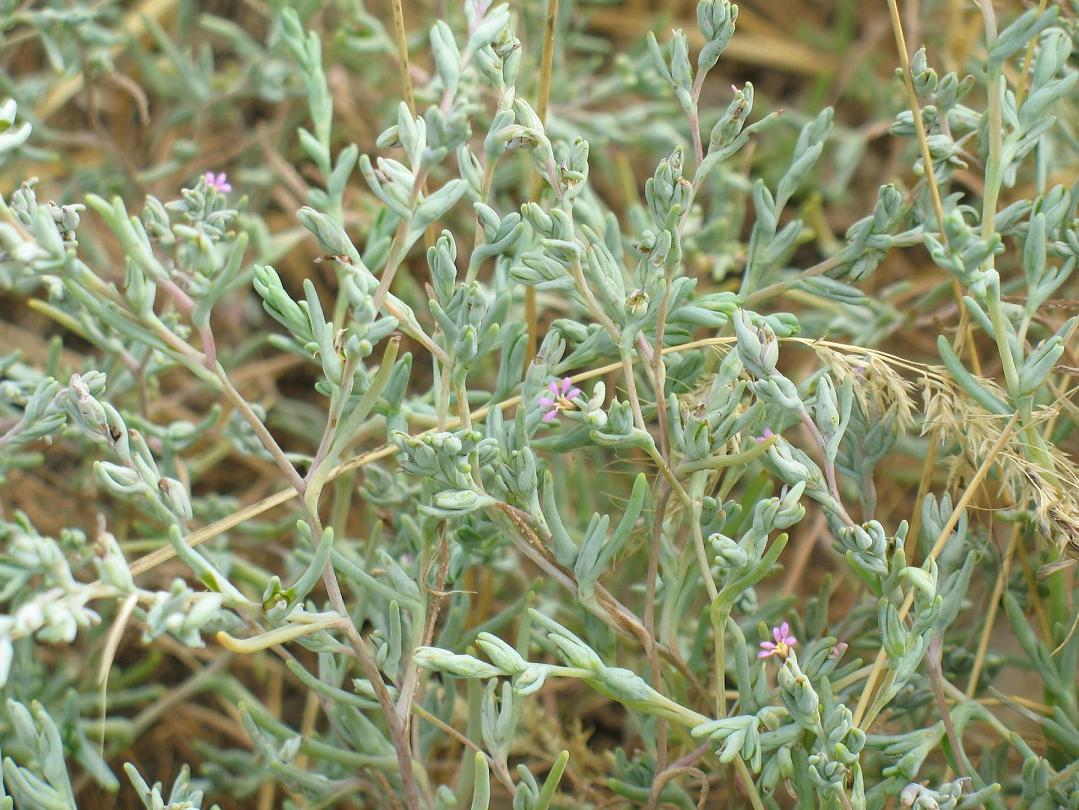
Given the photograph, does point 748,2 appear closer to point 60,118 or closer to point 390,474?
point 60,118

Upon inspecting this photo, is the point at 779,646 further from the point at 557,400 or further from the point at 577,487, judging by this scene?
the point at 577,487

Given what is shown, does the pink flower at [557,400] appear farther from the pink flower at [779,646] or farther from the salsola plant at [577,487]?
the pink flower at [779,646]

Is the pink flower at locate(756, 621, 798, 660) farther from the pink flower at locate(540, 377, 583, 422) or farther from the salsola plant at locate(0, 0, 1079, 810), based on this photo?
the pink flower at locate(540, 377, 583, 422)

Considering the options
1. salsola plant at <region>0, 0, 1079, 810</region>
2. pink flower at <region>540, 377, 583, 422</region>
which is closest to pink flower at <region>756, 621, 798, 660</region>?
salsola plant at <region>0, 0, 1079, 810</region>

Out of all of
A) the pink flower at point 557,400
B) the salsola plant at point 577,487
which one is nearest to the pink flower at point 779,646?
the salsola plant at point 577,487

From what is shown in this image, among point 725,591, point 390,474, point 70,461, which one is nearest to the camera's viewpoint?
point 725,591

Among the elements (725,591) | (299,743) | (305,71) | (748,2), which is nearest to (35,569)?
(299,743)
